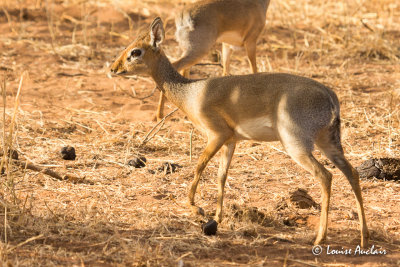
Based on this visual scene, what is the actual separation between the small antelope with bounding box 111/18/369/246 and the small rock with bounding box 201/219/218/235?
392 mm

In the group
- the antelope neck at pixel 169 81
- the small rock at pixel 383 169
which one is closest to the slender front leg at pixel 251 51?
the small rock at pixel 383 169

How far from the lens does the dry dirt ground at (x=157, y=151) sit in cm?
447

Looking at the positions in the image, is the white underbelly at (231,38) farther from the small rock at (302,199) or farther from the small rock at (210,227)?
the small rock at (210,227)

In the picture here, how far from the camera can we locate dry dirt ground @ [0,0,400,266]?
4.47 m

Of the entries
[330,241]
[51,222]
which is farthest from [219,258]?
[51,222]

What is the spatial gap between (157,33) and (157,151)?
6.26 ft

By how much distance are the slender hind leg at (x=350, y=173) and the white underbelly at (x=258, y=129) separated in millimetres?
376

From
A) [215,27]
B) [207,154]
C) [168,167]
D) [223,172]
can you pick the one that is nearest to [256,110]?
[207,154]

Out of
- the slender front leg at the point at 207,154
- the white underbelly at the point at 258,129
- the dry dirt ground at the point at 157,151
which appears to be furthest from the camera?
the slender front leg at the point at 207,154

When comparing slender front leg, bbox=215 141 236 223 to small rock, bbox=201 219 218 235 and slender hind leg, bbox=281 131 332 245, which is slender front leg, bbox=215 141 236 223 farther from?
slender hind leg, bbox=281 131 332 245

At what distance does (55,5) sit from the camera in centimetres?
1280

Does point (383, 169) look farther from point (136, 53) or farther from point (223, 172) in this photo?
point (136, 53)

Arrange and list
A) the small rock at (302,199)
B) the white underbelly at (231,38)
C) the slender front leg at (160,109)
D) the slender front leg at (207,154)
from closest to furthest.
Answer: the slender front leg at (207,154), the small rock at (302,199), the slender front leg at (160,109), the white underbelly at (231,38)

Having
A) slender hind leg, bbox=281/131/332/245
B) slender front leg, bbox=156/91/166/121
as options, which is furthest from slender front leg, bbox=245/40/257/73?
slender hind leg, bbox=281/131/332/245
